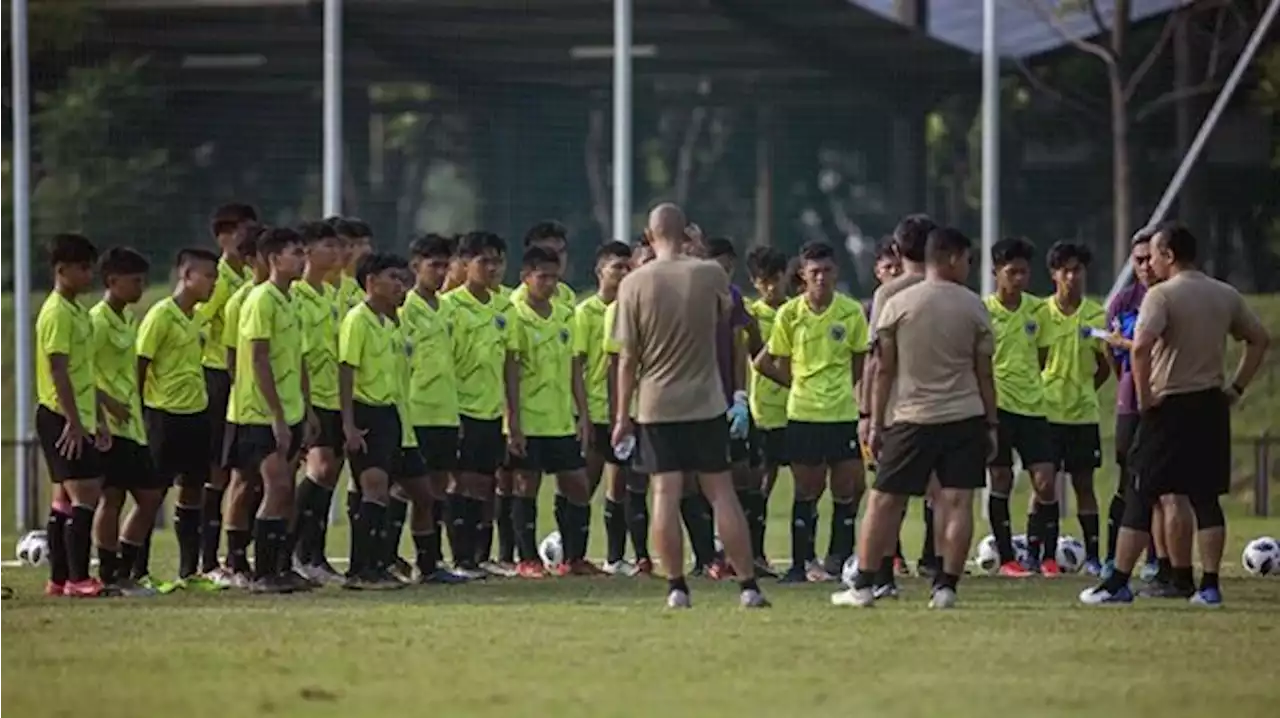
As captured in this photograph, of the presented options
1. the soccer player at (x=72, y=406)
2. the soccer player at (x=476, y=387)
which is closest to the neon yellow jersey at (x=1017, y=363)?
the soccer player at (x=476, y=387)

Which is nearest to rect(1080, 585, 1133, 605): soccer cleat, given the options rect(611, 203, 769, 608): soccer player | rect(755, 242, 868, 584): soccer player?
rect(611, 203, 769, 608): soccer player

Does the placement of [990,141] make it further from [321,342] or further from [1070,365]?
[321,342]

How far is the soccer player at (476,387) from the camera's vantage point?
758 inches

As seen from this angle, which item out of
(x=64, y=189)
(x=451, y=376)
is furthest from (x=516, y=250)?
(x=451, y=376)

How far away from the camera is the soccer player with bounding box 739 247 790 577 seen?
64.6ft

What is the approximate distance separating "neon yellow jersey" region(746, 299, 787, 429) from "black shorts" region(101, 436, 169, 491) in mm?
4298

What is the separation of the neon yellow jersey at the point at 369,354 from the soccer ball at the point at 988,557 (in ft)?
14.5

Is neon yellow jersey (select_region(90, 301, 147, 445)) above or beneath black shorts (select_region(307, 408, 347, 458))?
above

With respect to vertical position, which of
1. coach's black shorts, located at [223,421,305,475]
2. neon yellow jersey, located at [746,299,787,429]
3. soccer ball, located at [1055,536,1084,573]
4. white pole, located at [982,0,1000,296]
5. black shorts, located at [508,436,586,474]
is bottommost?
soccer ball, located at [1055,536,1084,573]

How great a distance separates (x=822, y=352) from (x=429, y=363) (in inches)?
98.9

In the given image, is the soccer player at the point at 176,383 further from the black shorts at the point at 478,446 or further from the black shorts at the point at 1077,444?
the black shorts at the point at 1077,444

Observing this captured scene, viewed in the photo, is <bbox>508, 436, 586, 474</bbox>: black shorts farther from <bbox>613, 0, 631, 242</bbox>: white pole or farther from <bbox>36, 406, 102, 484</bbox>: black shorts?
<bbox>613, 0, 631, 242</bbox>: white pole

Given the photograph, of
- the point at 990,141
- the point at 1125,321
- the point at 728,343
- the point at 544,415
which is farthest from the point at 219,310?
the point at 990,141

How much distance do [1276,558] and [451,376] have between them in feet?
18.1
